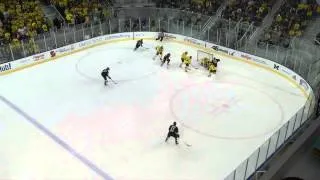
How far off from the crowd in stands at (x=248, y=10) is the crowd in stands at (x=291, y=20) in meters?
0.84

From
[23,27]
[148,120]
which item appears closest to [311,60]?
[148,120]

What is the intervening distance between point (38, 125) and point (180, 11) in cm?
1108

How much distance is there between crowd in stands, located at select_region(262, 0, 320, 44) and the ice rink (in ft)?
5.99

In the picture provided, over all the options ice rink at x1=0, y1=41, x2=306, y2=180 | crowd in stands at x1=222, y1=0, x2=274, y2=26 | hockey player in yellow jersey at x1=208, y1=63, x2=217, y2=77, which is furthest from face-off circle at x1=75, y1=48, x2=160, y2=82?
crowd in stands at x1=222, y1=0, x2=274, y2=26

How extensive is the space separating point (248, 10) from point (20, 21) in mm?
11894

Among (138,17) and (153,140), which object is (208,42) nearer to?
(138,17)

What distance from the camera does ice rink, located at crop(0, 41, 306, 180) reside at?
995 centimetres

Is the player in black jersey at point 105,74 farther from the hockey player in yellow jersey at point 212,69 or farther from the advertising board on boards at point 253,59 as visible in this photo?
the advertising board on boards at point 253,59

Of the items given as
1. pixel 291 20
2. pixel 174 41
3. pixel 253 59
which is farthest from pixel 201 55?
pixel 291 20

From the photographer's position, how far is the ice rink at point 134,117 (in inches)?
392

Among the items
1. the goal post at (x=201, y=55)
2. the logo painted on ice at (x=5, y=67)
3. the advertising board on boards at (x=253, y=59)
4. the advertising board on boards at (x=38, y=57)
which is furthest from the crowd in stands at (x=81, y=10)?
the advertising board on boards at (x=253, y=59)

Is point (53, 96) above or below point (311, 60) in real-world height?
below

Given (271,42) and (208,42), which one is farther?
(208,42)

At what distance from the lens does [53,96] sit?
551 inches
